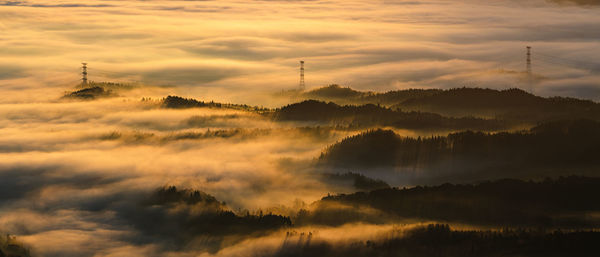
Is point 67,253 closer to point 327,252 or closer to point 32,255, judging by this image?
point 32,255

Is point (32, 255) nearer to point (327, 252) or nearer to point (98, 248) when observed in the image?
point (98, 248)

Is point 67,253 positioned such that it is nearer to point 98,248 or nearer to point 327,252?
point 98,248

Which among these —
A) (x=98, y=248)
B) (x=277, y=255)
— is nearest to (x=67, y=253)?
(x=98, y=248)

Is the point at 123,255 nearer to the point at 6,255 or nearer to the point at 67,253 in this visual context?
the point at 67,253

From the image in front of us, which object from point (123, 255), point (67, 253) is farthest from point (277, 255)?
point (67, 253)

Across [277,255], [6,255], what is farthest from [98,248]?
[277,255]
